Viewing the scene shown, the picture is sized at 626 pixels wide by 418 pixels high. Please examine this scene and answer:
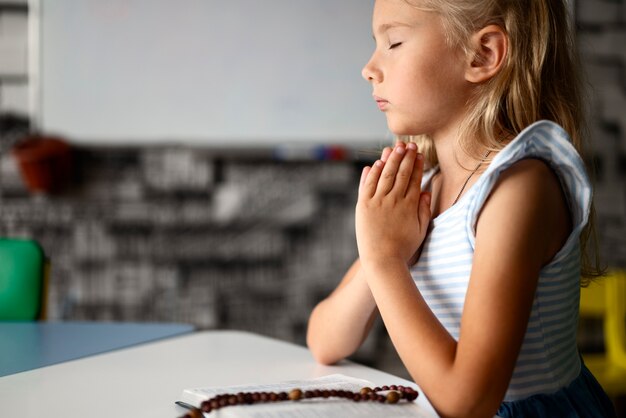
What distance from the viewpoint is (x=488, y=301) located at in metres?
0.76

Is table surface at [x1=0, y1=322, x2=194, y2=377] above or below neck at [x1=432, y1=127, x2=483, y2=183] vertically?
below

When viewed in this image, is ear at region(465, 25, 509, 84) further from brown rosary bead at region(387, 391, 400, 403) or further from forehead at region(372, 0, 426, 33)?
brown rosary bead at region(387, 391, 400, 403)

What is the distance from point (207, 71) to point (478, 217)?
6.62 feet

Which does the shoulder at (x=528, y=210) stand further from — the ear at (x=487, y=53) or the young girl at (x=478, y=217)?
the ear at (x=487, y=53)

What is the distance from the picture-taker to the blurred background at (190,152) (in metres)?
2.67

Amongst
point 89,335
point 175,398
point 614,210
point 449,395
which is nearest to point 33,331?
point 89,335

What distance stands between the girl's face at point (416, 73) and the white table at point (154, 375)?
359mm

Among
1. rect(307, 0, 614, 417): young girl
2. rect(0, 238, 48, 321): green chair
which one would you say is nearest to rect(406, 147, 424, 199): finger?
rect(307, 0, 614, 417): young girl

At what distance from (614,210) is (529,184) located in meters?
2.39

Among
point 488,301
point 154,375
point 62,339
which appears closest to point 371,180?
point 488,301

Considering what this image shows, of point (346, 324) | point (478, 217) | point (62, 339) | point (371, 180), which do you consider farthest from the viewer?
point (62, 339)

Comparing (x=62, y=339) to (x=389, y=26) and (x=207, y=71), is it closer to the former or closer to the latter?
(x=389, y=26)

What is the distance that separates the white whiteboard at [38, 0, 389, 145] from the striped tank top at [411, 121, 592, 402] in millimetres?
1828

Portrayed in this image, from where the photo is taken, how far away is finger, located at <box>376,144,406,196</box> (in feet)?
3.10
